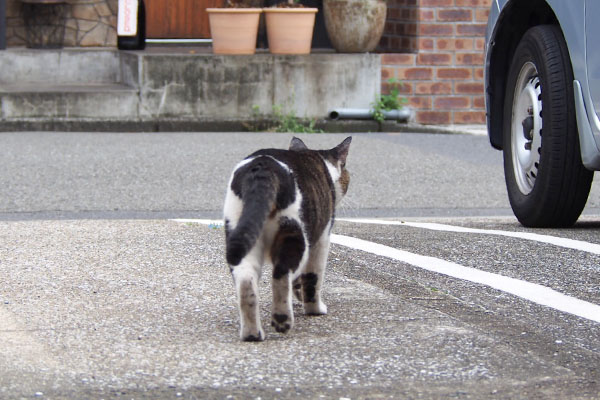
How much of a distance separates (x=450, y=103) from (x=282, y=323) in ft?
28.7

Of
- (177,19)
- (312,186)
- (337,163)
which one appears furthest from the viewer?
(177,19)

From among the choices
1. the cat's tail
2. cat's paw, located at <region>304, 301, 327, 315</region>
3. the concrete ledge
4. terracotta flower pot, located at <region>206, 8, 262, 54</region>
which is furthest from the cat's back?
terracotta flower pot, located at <region>206, 8, 262, 54</region>


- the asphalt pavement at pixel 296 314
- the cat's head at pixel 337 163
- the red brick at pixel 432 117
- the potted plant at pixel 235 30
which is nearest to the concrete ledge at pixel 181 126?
the red brick at pixel 432 117

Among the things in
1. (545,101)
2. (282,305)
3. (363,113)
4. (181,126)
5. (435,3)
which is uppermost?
(435,3)

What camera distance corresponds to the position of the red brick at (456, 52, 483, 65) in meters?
12.0

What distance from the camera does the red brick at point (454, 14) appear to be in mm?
11922

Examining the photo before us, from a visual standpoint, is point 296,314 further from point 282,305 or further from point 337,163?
point 337,163

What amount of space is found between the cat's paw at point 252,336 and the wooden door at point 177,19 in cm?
1096

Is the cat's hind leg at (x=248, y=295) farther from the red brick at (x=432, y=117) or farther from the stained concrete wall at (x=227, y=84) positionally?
the red brick at (x=432, y=117)

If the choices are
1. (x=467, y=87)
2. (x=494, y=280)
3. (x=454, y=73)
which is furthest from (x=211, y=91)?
(x=494, y=280)

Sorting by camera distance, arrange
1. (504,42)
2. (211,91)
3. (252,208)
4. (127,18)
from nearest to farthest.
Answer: (252,208), (504,42), (211,91), (127,18)

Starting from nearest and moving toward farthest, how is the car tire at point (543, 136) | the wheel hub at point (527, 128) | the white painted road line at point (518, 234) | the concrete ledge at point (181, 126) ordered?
the white painted road line at point (518, 234) → the car tire at point (543, 136) → the wheel hub at point (527, 128) → the concrete ledge at point (181, 126)

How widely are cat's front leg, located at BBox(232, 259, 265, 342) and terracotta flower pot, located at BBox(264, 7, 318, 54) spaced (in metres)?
8.45

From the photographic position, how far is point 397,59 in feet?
39.3
